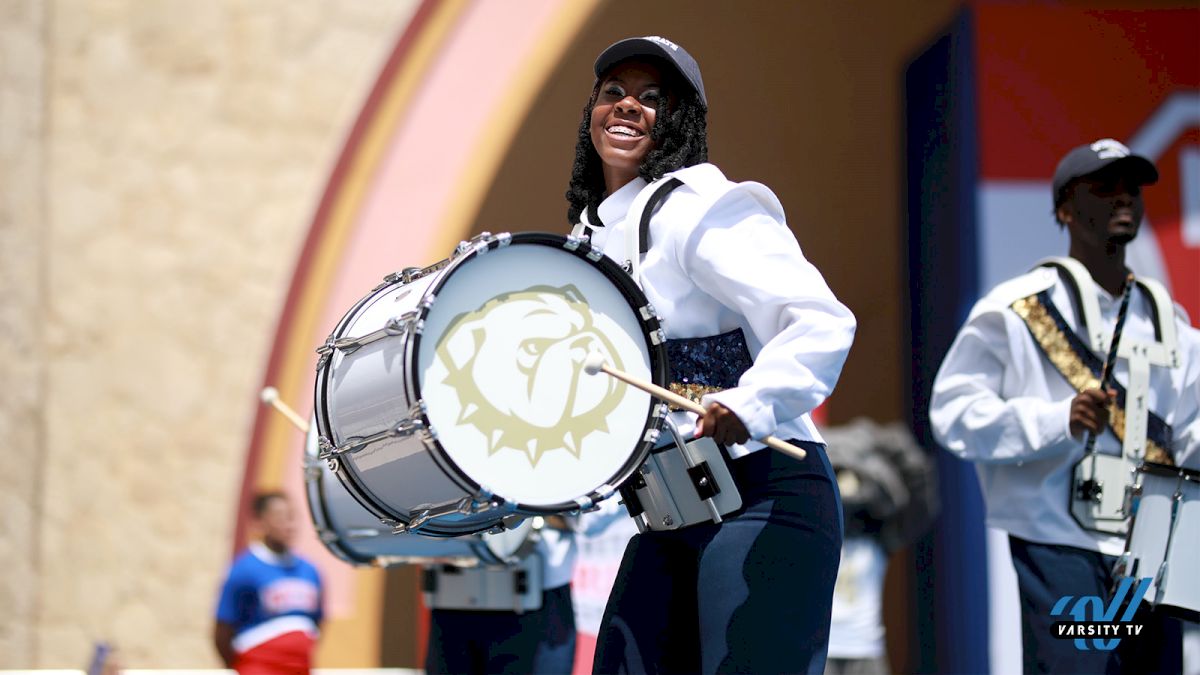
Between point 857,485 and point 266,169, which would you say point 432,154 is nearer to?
point 266,169

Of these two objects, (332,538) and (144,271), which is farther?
(144,271)

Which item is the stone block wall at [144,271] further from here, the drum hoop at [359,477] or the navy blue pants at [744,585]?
the navy blue pants at [744,585]

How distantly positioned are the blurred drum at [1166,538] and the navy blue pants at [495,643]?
185cm

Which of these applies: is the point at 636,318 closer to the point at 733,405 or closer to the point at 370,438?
the point at 733,405

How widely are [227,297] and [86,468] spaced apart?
110cm

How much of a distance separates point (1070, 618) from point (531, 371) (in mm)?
1764

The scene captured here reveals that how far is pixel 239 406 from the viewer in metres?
8.39

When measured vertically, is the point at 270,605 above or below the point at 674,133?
below

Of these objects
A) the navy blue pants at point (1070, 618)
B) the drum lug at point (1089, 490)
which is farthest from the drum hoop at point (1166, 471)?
the navy blue pants at point (1070, 618)

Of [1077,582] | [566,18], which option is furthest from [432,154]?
[1077,582]

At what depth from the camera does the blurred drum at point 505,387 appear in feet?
9.50

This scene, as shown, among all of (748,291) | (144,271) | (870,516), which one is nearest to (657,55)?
(748,291)

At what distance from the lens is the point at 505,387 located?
9.63ft

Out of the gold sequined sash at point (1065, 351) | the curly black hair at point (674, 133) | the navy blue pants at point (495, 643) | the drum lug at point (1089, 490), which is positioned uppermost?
the curly black hair at point (674, 133)
